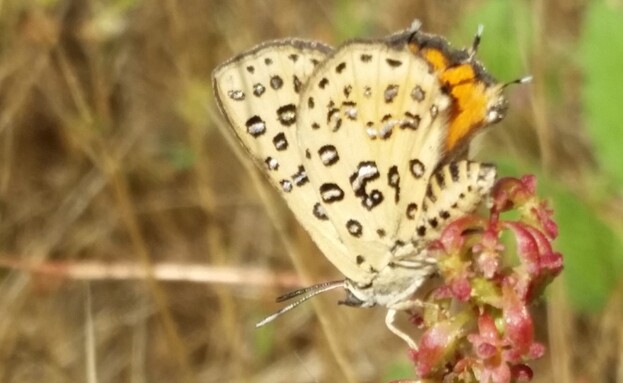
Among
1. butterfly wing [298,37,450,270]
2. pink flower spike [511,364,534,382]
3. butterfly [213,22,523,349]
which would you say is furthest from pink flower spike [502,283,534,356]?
butterfly wing [298,37,450,270]

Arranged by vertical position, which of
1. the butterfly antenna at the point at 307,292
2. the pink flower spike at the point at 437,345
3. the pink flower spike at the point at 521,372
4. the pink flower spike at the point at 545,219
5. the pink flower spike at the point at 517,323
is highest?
the pink flower spike at the point at 545,219

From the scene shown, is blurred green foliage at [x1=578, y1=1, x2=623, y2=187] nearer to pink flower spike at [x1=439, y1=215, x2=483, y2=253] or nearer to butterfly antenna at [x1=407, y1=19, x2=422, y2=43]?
butterfly antenna at [x1=407, y1=19, x2=422, y2=43]

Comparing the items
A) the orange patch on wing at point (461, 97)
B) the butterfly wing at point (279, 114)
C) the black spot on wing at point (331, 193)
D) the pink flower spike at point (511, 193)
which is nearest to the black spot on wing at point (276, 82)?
the butterfly wing at point (279, 114)

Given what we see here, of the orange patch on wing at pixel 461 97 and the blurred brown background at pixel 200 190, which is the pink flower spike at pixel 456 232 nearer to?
the orange patch on wing at pixel 461 97

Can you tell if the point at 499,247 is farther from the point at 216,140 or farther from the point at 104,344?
the point at 216,140

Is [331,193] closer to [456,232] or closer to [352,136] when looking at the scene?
[352,136]

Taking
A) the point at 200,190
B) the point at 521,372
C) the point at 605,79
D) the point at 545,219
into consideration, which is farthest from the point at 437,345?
the point at 200,190
